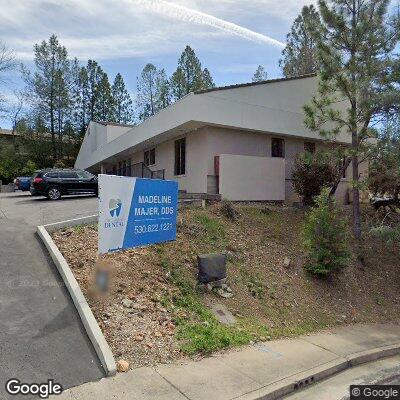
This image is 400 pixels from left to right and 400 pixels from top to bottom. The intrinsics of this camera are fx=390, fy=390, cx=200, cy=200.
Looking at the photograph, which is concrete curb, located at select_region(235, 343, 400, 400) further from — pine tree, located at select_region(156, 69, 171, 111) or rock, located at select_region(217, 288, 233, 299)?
pine tree, located at select_region(156, 69, 171, 111)

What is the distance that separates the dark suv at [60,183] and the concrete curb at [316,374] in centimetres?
1679

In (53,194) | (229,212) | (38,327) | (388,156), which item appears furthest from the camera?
(53,194)

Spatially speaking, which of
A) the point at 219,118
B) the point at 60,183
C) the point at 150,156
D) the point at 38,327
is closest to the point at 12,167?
the point at 60,183

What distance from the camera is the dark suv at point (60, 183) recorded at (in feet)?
64.4

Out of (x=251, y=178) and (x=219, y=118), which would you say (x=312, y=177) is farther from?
(x=219, y=118)

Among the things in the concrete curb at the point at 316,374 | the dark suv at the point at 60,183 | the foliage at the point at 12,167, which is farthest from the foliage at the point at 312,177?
the foliage at the point at 12,167

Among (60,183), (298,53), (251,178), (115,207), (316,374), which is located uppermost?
(298,53)

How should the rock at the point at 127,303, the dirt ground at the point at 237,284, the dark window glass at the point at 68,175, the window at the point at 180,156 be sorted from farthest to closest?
the dark window glass at the point at 68,175 < the window at the point at 180,156 < the rock at the point at 127,303 < the dirt ground at the point at 237,284

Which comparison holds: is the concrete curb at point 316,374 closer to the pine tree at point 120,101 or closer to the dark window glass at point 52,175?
the dark window glass at point 52,175

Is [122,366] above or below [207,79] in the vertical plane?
below

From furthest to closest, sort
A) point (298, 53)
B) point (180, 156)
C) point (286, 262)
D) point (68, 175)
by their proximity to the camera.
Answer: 1. point (298, 53)
2. point (68, 175)
3. point (180, 156)
4. point (286, 262)

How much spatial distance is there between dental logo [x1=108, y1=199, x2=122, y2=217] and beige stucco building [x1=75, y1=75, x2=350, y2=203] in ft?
24.6

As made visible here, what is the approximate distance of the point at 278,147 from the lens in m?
17.1

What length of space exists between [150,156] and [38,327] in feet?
54.5
